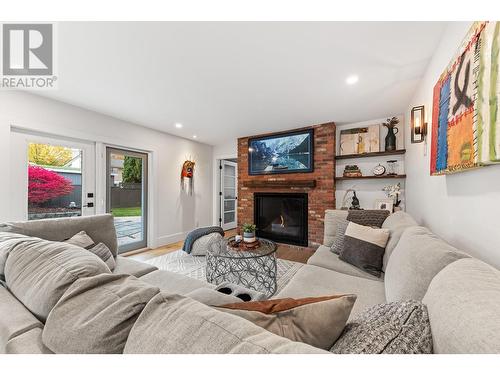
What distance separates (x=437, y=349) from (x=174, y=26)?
2.09m

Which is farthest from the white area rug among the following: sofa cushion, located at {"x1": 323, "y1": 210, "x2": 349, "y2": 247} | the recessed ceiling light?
the recessed ceiling light

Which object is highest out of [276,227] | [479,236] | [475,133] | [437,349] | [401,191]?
[475,133]

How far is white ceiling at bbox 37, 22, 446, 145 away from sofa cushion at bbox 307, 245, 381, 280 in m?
1.81

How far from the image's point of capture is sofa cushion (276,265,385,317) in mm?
1307

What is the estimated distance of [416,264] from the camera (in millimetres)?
1027

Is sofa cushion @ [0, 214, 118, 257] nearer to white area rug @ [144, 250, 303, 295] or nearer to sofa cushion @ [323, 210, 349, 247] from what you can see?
white area rug @ [144, 250, 303, 295]

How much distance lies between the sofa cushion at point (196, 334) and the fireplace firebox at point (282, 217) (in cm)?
341

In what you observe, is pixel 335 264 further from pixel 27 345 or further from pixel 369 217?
pixel 27 345

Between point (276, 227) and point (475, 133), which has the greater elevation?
point (475, 133)
